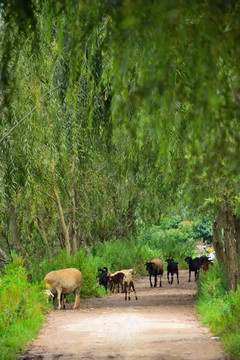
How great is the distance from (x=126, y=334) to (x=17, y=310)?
2552 millimetres

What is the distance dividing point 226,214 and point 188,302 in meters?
4.94

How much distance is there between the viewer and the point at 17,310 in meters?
12.9

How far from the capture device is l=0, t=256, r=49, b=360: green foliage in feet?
33.6

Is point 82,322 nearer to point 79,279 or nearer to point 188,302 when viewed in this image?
point 79,279

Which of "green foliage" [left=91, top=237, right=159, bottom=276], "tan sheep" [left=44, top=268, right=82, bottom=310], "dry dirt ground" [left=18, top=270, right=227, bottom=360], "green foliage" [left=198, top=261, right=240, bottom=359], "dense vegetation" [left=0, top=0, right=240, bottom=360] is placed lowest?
"dry dirt ground" [left=18, top=270, right=227, bottom=360]

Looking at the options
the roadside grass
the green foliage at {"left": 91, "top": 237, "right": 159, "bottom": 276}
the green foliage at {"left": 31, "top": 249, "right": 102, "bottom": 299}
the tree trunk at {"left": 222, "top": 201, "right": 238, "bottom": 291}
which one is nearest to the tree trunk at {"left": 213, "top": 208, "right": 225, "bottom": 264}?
the roadside grass

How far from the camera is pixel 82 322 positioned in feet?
45.3

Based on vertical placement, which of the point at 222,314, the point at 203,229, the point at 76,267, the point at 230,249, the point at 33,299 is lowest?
the point at 222,314

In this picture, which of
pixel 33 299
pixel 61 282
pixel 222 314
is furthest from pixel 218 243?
pixel 222 314

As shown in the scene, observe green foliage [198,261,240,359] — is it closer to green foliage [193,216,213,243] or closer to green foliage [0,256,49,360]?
green foliage [0,256,49,360]

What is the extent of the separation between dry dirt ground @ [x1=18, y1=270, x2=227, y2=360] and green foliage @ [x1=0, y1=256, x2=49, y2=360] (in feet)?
0.74

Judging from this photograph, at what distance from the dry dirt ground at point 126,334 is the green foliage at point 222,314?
19 cm

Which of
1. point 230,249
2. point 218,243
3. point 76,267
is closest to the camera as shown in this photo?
point 230,249

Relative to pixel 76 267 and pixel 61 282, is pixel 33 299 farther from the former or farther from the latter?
pixel 76 267
